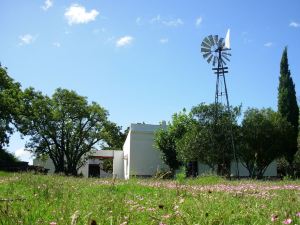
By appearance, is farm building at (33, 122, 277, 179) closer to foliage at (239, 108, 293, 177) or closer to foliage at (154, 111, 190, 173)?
foliage at (154, 111, 190, 173)

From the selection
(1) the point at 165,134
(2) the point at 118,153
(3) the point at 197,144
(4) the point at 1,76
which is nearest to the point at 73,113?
(2) the point at 118,153

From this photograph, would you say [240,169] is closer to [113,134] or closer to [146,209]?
[113,134]

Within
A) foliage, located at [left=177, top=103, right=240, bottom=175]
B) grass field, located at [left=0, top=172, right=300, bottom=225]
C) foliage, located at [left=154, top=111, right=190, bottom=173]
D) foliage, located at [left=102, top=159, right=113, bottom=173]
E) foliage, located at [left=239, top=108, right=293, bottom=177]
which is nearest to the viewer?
grass field, located at [left=0, top=172, right=300, bottom=225]

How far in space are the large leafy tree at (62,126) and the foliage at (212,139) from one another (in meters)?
22.9

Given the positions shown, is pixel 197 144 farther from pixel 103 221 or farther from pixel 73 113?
pixel 103 221

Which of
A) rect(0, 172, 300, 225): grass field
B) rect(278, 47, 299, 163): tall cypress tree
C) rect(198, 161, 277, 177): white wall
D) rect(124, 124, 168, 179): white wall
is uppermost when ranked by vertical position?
rect(278, 47, 299, 163): tall cypress tree

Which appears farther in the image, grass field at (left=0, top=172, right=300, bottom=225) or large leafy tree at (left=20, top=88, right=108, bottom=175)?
large leafy tree at (left=20, top=88, right=108, bottom=175)

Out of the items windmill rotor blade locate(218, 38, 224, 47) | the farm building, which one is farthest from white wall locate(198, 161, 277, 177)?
windmill rotor blade locate(218, 38, 224, 47)

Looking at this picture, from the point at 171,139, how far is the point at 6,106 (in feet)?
55.8

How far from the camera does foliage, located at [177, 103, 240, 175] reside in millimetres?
33156

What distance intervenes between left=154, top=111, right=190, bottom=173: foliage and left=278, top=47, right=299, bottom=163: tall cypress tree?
10.4m

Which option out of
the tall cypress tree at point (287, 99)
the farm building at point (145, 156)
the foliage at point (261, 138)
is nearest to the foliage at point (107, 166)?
the farm building at point (145, 156)

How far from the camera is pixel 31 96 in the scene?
55.4 meters

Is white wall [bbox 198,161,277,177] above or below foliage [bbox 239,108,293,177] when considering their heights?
below
